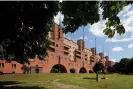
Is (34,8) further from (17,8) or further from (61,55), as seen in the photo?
(61,55)

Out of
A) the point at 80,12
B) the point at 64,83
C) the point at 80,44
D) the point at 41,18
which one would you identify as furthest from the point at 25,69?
the point at 80,12

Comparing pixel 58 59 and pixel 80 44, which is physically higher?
pixel 80 44

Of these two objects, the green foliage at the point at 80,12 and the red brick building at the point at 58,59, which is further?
the red brick building at the point at 58,59

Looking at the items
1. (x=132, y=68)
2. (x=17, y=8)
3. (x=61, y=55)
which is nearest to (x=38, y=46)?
(x=17, y=8)

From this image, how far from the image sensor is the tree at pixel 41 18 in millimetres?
6977

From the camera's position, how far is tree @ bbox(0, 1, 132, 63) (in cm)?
698

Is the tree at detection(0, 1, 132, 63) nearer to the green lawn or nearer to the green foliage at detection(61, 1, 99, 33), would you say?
the green foliage at detection(61, 1, 99, 33)

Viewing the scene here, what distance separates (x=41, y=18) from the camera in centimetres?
1602

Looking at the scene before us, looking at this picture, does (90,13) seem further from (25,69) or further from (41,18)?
(25,69)

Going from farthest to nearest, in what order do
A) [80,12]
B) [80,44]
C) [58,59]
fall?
[80,44] < [58,59] < [80,12]

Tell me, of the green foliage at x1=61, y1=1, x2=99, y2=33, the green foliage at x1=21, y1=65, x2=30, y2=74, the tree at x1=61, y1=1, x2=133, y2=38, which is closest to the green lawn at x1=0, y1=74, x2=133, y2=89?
the tree at x1=61, y1=1, x2=133, y2=38

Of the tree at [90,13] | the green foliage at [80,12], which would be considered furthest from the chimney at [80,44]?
the green foliage at [80,12]

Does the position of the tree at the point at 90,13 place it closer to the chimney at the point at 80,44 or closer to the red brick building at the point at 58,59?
the red brick building at the point at 58,59

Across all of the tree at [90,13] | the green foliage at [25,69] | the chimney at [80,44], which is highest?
the chimney at [80,44]
